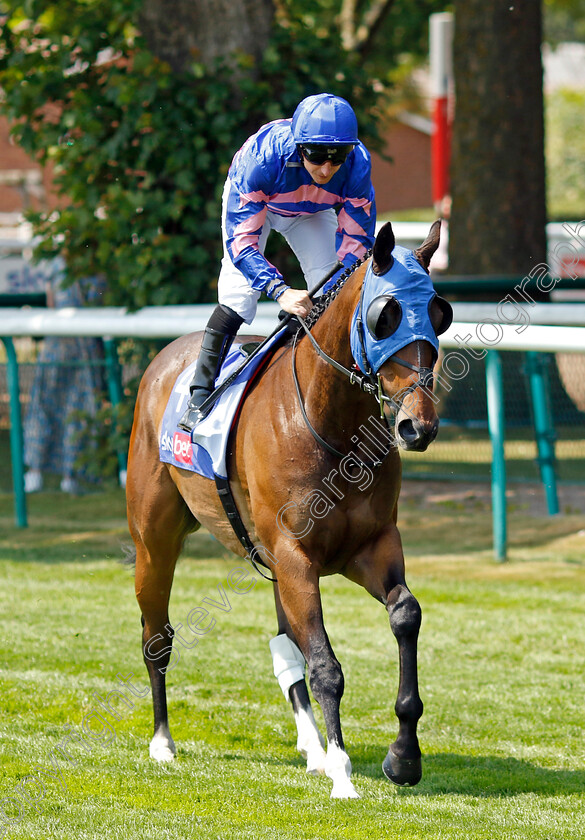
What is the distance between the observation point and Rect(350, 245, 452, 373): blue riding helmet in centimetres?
347

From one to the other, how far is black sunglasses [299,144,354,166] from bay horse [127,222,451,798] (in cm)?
46

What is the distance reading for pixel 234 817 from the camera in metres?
3.68

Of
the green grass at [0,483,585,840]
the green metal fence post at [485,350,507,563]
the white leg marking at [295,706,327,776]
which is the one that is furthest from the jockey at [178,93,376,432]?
the green metal fence post at [485,350,507,563]

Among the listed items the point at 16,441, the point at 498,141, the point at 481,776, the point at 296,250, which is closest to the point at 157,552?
the point at 296,250

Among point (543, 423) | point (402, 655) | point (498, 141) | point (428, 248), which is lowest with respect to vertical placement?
point (543, 423)

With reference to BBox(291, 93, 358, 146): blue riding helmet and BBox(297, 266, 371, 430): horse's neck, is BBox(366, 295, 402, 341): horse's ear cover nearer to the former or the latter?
BBox(297, 266, 371, 430): horse's neck

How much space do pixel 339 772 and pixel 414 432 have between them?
1.17 meters

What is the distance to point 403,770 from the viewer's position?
150 inches

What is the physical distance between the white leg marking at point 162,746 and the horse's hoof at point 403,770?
3.25ft

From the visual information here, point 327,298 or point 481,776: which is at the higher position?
point 327,298

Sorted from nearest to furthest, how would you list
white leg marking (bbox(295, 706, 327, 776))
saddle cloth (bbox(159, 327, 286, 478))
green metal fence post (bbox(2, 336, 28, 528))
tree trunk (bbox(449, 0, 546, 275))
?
white leg marking (bbox(295, 706, 327, 776)) < saddle cloth (bbox(159, 327, 286, 478)) < green metal fence post (bbox(2, 336, 28, 528)) < tree trunk (bbox(449, 0, 546, 275))

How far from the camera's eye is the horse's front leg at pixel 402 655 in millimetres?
3781

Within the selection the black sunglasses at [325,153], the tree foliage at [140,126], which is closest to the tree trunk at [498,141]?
the tree foliage at [140,126]

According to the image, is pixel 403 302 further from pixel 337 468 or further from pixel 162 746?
pixel 162 746
